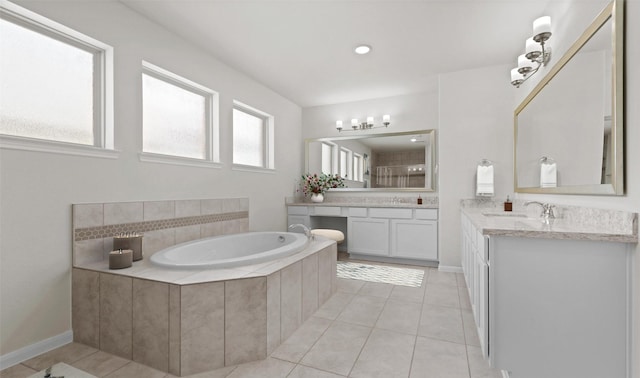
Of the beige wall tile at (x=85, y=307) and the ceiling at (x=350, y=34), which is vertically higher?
the ceiling at (x=350, y=34)

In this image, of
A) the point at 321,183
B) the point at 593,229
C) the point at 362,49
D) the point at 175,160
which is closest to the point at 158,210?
the point at 175,160

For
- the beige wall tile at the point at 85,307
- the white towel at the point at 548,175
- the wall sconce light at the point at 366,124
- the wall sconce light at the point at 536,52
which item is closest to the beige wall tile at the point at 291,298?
the beige wall tile at the point at 85,307

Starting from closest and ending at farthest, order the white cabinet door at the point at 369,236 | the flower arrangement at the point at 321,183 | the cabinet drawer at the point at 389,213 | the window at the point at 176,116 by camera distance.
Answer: the window at the point at 176,116 < the cabinet drawer at the point at 389,213 < the white cabinet door at the point at 369,236 < the flower arrangement at the point at 321,183

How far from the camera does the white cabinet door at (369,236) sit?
3.81 metres

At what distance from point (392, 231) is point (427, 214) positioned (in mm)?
499

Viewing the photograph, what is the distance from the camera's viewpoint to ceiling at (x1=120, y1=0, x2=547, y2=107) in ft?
7.16

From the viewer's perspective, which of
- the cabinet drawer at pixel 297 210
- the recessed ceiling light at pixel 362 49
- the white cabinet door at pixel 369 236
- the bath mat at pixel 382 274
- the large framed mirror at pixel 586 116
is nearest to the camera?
the large framed mirror at pixel 586 116

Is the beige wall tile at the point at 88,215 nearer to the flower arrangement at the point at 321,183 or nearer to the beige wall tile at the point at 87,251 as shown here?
the beige wall tile at the point at 87,251

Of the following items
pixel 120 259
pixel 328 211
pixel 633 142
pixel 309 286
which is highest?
pixel 633 142

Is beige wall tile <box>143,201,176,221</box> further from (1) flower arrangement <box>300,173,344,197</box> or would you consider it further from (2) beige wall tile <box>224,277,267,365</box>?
(1) flower arrangement <box>300,173,344,197</box>

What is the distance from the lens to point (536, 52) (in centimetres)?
211

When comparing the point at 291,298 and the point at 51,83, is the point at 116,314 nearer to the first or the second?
the point at 291,298

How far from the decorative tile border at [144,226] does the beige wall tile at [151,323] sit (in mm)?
636

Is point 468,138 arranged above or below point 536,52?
below
